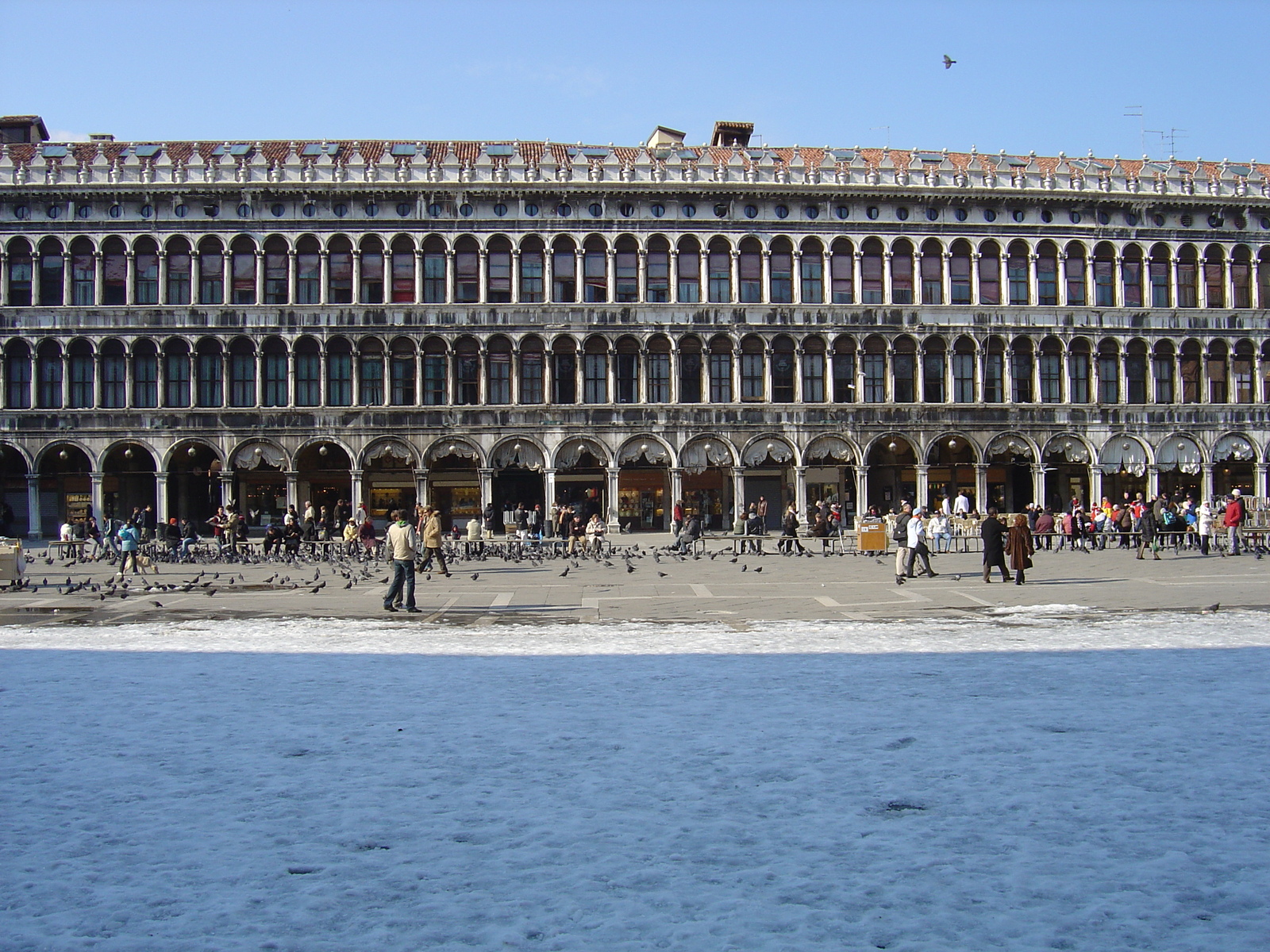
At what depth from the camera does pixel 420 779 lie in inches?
281

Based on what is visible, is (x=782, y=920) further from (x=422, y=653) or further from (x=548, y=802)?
(x=422, y=653)

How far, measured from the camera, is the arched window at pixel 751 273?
47312mm

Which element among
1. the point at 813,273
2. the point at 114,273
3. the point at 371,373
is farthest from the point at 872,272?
the point at 114,273

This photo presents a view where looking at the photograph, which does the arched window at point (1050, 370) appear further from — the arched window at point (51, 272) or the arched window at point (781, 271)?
the arched window at point (51, 272)

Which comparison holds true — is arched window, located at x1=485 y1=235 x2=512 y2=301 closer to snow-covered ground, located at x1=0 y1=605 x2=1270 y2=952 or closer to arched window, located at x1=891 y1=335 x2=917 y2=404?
arched window, located at x1=891 y1=335 x2=917 y2=404

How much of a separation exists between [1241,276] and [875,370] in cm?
1809

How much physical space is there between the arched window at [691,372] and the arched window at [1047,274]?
14771 mm

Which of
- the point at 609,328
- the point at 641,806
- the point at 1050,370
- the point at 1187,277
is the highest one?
the point at 1187,277

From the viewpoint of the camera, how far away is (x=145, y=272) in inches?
1807

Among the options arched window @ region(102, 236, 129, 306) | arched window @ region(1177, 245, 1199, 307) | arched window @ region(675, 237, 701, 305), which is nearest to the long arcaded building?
arched window @ region(102, 236, 129, 306)

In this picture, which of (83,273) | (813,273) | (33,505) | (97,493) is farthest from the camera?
(813,273)

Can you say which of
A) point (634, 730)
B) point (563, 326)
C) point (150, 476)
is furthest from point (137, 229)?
point (634, 730)

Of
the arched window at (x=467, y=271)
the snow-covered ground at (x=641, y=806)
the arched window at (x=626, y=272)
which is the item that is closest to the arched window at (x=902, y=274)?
the arched window at (x=626, y=272)

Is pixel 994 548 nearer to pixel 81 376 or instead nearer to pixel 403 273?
pixel 403 273
